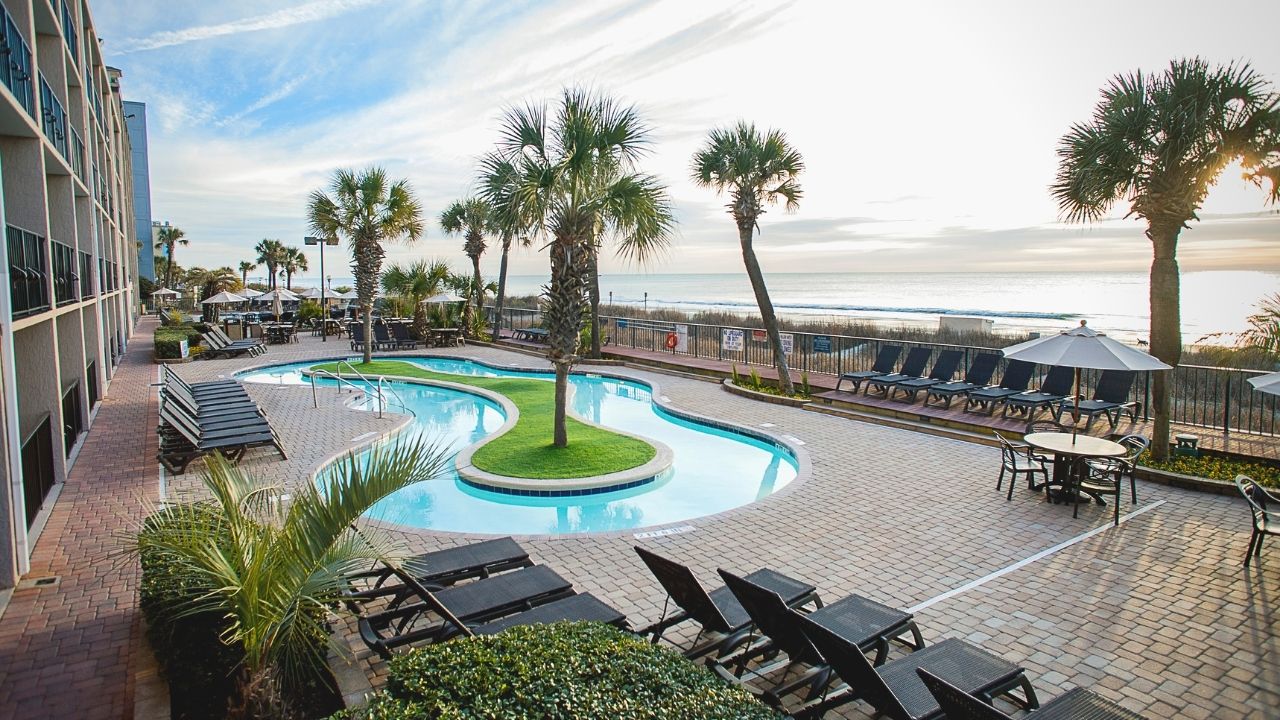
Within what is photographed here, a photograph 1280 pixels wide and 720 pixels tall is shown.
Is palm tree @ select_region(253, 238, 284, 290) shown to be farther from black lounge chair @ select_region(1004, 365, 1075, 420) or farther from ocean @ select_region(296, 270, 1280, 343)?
black lounge chair @ select_region(1004, 365, 1075, 420)

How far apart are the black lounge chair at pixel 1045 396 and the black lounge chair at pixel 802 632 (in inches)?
330

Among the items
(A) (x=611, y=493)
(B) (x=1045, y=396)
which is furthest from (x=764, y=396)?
(A) (x=611, y=493)

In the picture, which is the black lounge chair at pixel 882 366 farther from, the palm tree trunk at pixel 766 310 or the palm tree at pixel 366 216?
the palm tree at pixel 366 216

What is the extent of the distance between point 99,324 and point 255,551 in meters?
15.3

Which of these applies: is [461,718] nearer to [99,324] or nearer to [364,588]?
[364,588]

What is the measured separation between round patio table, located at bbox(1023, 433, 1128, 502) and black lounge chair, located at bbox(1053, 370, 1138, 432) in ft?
9.20

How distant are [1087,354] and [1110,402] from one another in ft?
13.7

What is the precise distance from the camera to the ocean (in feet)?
161

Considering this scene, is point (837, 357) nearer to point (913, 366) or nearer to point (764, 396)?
point (913, 366)

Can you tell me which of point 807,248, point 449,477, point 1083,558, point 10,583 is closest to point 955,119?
point 1083,558

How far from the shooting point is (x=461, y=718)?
9.12ft

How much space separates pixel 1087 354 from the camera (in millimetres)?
7770

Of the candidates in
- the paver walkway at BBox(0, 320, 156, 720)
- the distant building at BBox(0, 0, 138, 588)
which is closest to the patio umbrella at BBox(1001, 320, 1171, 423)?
the paver walkway at BBox(0, 320, 156, 720)

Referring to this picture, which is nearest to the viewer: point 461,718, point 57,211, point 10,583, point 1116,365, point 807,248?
point 461,718
